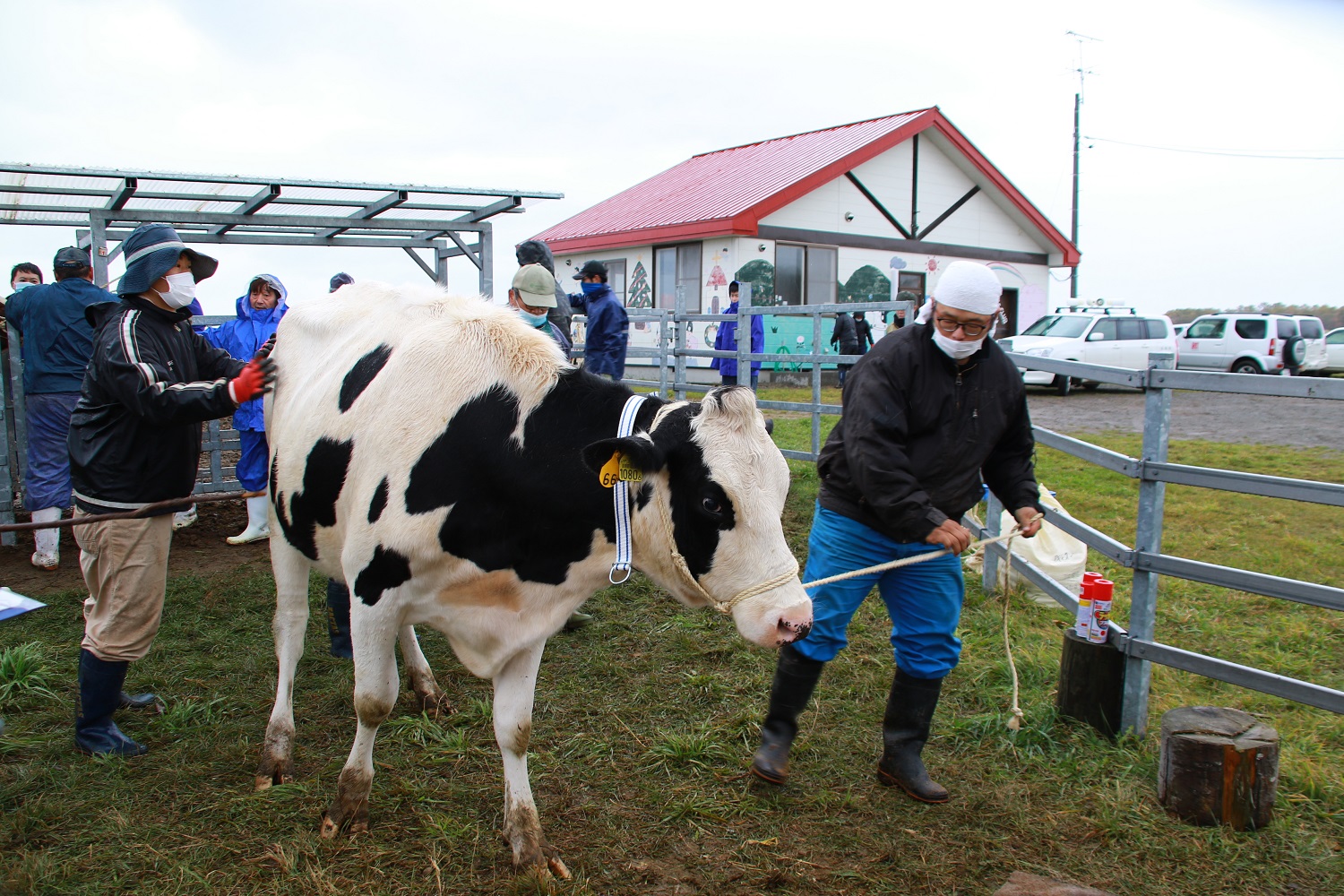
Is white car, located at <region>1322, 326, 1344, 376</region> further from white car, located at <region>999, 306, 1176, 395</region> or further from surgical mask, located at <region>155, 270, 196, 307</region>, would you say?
surgical mask, located at <region>155, 270, 196, 307</region>

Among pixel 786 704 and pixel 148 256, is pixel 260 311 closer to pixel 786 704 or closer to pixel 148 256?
pixel 148 256

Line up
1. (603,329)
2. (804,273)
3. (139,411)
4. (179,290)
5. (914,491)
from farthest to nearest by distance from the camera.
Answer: (804,273) < (603,329) < (179,290) < (139,411) < (914,491)

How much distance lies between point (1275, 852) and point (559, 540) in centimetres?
241

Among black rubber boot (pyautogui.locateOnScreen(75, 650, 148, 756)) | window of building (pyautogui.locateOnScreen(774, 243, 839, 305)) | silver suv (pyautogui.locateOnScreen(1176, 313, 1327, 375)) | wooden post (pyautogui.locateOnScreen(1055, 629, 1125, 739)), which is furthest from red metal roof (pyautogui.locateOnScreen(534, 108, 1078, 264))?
black rubber boot (pyautogui.locateOnScreen(75, 650, 148, 756))

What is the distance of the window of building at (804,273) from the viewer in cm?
1953

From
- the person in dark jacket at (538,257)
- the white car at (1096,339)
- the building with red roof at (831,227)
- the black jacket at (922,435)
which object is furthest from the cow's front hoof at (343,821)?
the white car at (1096,339)

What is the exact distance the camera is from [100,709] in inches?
134

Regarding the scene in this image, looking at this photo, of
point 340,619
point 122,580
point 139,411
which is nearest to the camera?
point 139,411

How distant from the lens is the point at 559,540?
2.73 m

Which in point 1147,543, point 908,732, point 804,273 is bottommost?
point 908,732

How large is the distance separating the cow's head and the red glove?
139cm

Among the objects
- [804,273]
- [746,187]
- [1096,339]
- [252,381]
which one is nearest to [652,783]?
[252,381]

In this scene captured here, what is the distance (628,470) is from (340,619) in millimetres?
2641

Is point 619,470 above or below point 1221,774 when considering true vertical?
above
